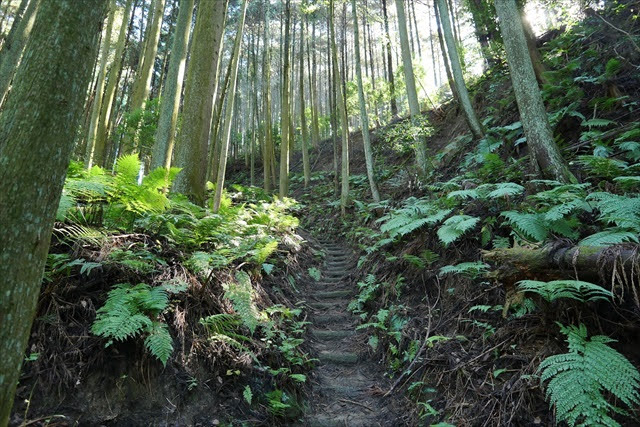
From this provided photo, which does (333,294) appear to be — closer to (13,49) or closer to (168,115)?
(168,115)

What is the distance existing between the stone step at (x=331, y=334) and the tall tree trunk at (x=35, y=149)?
3902 millimetres

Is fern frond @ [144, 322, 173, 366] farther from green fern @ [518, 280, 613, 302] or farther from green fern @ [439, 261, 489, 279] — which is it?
green fern @ [439, 261, 489, 279]

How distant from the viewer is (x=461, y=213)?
498 centimetres

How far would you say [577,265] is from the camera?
2854 millimetres

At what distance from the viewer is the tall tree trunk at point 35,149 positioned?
62.6 inches

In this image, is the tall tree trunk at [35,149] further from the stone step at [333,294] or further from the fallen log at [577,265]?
the stone step at [333,294]

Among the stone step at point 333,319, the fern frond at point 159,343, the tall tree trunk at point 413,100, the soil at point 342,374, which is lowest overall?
the soil at point 342,374

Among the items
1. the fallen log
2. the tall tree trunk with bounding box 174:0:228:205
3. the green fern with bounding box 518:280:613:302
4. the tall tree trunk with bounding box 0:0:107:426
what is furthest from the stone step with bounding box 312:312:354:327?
the tall tree trunk with bounding box 0:0:107:426

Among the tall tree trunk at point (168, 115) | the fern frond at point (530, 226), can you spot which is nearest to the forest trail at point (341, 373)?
the fern frond at point (530, 226)

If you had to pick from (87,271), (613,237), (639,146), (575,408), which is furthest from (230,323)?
(639,146)

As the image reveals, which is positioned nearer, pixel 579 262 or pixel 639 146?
pixel 579 262

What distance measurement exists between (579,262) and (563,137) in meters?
4.88

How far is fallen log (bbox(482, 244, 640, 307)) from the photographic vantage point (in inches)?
101

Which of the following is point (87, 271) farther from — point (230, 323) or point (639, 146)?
point (639, 146)
